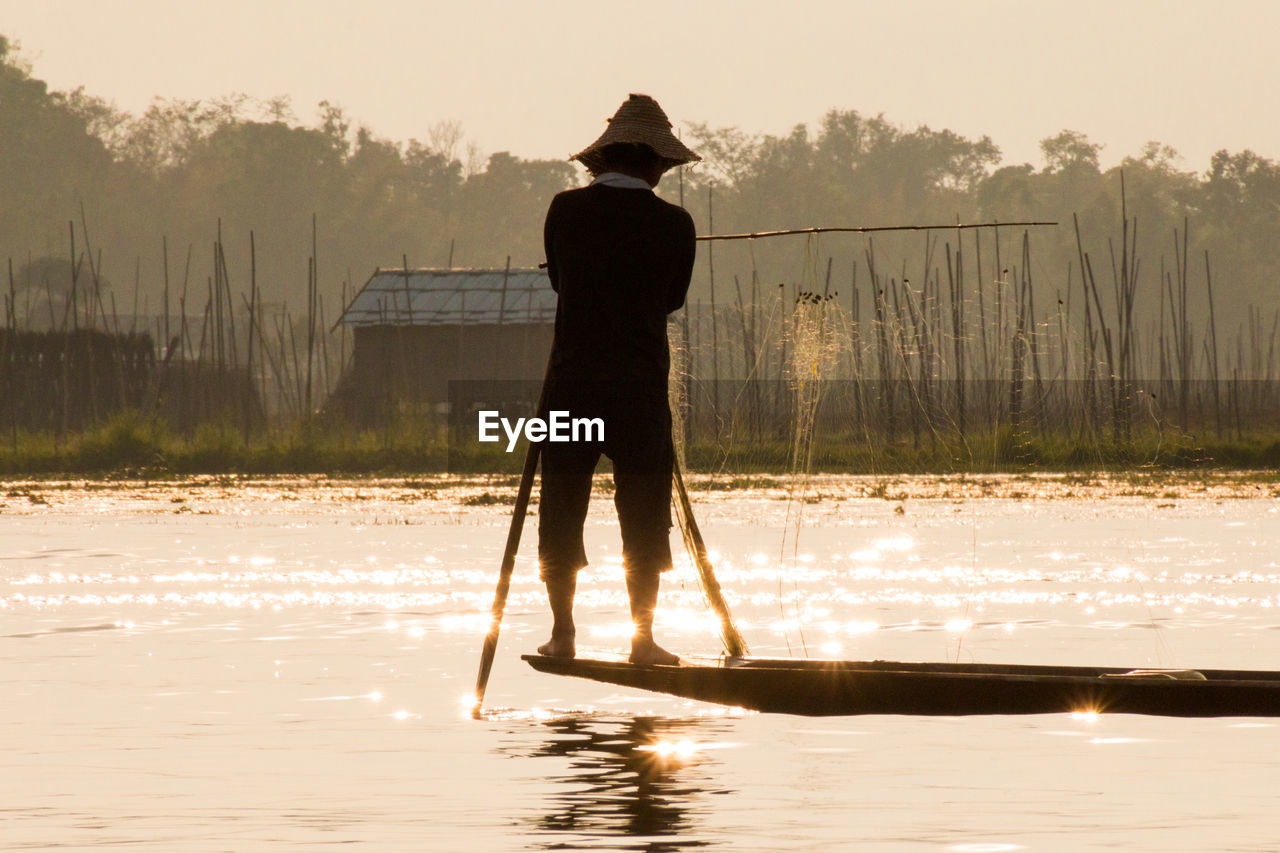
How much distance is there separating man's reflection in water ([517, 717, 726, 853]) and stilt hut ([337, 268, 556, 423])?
24927 millimetres

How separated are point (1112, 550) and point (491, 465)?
13681 mm

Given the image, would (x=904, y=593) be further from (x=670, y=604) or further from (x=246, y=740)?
(x=246, y=740)

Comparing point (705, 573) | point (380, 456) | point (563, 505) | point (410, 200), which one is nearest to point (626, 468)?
point (563, 505)

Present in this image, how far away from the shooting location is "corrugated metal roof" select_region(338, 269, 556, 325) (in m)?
31.1

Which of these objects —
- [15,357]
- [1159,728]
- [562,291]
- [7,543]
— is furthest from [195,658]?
[15,357]

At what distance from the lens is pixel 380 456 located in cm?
2511

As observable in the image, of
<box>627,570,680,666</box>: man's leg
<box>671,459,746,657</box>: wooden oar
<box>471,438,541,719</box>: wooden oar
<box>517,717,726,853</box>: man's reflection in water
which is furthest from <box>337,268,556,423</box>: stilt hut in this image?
<box>517,717,726,853</box>: man's reflection in water

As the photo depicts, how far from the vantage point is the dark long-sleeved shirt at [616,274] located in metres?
5.64

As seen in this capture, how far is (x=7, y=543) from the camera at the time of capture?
1319 cm

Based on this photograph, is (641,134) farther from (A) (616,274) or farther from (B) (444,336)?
(B) (444,336)

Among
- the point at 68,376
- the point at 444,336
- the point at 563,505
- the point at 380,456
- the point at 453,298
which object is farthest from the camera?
the point at 453,298

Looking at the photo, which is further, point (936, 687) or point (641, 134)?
point (641, 134)

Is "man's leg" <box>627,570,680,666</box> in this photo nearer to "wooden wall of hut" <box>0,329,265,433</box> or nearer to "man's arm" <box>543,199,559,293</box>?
"man's arm" <box>543,199,559,293</box>

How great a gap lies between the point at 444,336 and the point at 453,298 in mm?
699
